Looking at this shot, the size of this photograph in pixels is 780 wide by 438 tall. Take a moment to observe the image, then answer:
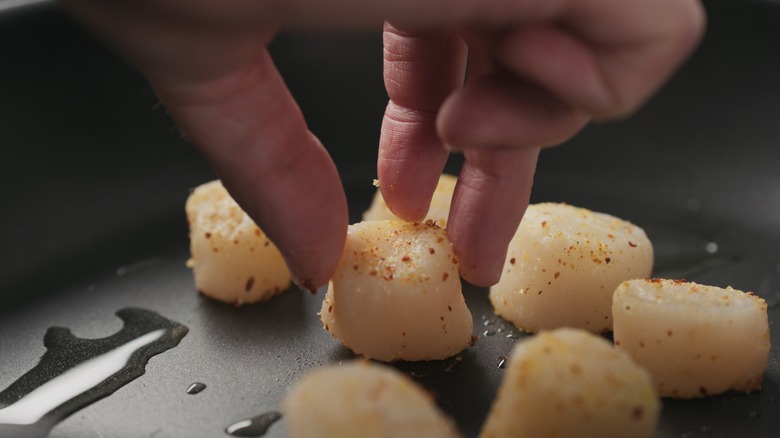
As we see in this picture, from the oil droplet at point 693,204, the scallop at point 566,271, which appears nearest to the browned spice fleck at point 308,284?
the scallop at point 566,271

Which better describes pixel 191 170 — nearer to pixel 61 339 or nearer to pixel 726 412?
pixel 61 339

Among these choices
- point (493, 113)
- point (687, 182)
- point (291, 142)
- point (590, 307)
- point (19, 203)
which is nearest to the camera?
point (493, 113)

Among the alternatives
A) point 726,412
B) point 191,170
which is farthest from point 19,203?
point 726,412

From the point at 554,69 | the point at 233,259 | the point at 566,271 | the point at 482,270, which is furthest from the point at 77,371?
the point at 554,69

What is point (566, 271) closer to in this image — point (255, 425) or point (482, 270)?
point (482, 270)

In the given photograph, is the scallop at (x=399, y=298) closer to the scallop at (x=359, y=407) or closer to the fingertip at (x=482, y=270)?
the fingertip at (x=482, y=270)

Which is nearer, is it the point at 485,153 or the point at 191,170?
the point at 485,153

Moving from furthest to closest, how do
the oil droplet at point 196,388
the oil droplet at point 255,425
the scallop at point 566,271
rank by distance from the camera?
1. the scallop at point 566,271
2. the oil droplet at point 196,388
3. the oil droplet at point 255,425
